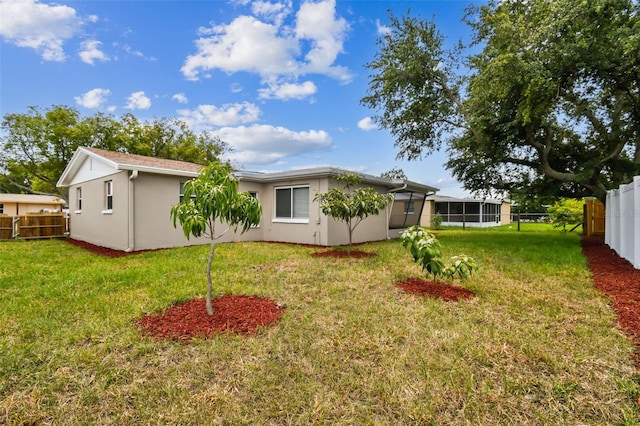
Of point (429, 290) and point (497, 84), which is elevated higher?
point (497, 84)

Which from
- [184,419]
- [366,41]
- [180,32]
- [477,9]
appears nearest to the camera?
[184,419]

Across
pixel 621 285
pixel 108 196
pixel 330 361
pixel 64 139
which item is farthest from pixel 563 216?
pixel 64 139

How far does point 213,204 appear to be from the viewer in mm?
3379

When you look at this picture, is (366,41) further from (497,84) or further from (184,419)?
(184,419)

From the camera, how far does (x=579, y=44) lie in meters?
7.02

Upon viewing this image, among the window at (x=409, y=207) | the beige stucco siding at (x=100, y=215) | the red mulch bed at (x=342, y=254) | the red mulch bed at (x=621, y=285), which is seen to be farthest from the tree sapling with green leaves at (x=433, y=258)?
the window at (x=409, y=207)

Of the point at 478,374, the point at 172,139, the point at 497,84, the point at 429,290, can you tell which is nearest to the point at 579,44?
the point at 497,84

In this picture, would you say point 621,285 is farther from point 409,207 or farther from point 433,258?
point 409,207

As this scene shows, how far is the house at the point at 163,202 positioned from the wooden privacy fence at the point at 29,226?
1.08 meters

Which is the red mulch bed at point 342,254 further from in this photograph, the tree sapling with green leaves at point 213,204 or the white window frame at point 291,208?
the tree sapling with green leaves at point 213,204

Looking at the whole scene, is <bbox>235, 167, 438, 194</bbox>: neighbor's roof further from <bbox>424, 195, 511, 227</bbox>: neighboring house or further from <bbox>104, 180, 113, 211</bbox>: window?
<bbox>424, 195, 511, 227</bbox>: neighboring house

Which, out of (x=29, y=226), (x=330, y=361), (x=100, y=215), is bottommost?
(x=330, y=361)

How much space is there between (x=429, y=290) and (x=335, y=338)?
7.93ft

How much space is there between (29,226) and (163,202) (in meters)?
8.23
